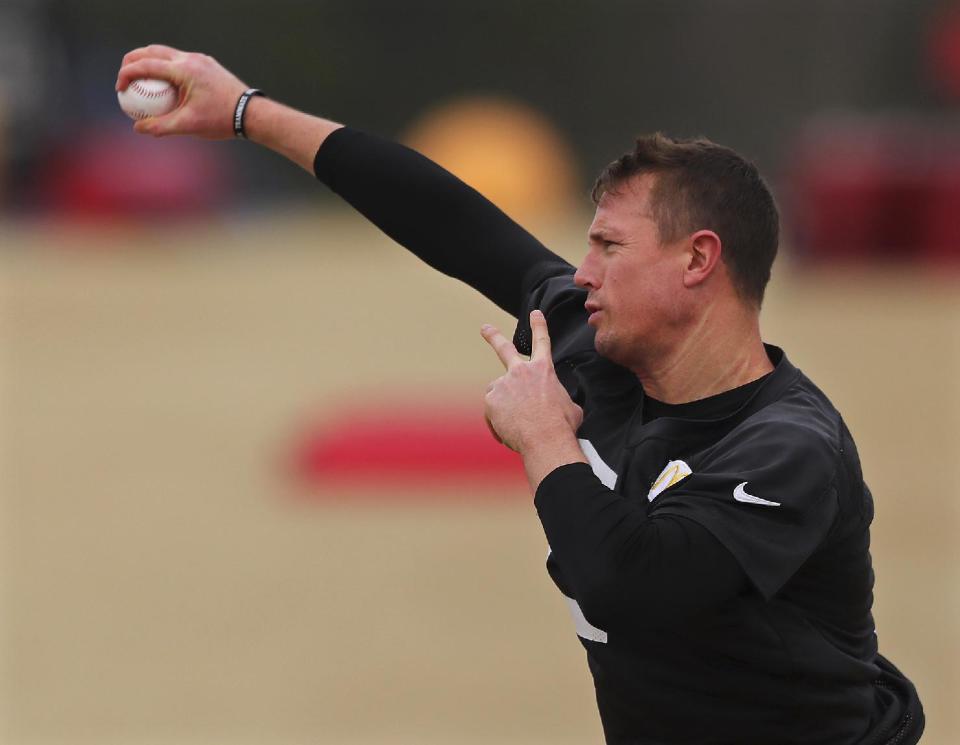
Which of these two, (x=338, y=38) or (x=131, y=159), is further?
(x=338, y=38)

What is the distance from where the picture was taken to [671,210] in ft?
9.55

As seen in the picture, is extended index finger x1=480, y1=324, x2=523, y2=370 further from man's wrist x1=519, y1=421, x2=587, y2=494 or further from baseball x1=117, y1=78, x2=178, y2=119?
baseball x1=117, y1=78, x2=178, y2=119

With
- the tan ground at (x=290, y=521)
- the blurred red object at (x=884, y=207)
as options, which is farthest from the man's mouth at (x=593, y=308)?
the blurred red object at (x=884, y=207)

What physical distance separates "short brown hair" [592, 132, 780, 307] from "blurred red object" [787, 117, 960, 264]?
41.4ft

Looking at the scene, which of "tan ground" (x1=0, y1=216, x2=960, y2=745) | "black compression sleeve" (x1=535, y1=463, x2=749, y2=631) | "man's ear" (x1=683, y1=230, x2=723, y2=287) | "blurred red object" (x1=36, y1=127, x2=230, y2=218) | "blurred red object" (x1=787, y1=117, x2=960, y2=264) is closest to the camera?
"black compression sleeve" (x1=535, y1=463, x2=749, y2=631)

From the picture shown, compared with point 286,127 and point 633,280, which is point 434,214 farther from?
point 633,280

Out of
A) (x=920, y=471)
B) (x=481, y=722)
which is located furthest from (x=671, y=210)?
(x=920, y=471)

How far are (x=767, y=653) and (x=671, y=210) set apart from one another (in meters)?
0.80

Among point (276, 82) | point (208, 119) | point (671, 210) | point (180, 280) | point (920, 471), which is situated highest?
point (276, 82)

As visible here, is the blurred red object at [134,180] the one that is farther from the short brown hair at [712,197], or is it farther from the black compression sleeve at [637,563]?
the black compression sleeve at [637,563]

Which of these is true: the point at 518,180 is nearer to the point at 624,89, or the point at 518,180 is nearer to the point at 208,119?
the point at 624,89

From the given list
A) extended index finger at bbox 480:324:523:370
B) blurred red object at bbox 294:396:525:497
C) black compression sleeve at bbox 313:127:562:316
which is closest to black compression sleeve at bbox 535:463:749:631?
extended index finger at bbox 480:324:523:370

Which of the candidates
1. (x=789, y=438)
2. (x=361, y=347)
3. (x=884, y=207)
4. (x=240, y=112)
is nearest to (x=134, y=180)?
(x=361, y=347)

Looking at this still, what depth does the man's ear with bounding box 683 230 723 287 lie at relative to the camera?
2.90 m
